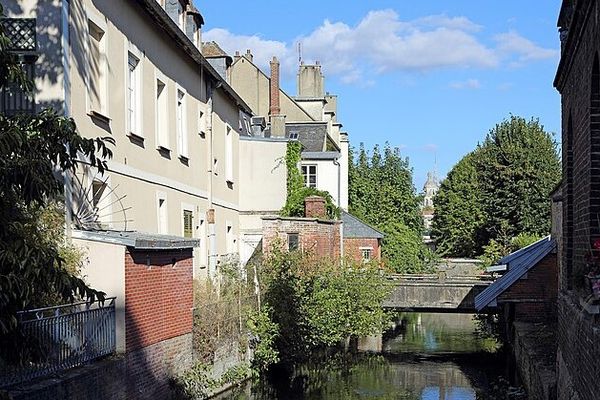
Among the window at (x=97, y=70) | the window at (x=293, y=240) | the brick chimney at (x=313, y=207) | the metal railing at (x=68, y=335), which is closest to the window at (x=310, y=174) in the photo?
the brick chimney at (x=313, y=207)

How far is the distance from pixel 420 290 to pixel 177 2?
49.6 feet

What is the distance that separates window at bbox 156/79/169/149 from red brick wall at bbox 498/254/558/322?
36.9 feet

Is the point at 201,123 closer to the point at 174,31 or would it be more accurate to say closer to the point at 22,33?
the point at 174,31

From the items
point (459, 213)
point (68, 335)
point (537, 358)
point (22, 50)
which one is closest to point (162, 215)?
point (22, 50)

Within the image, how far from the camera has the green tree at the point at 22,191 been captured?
585cm

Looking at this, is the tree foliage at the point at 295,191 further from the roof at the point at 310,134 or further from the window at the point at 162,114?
the window at the point at 162,114

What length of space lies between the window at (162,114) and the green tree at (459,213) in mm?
42771

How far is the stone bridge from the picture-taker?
3155 cm

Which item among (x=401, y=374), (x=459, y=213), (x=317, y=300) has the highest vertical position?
(x=459, y=213)

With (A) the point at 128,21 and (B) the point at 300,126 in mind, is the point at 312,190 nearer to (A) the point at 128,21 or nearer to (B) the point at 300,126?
(B) the point at 300,126

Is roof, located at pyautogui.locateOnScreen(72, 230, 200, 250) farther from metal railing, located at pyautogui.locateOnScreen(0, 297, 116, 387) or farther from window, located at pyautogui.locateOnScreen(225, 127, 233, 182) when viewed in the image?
window, located at pyautogui.locateOnScreen(225, 127, 233, 182)

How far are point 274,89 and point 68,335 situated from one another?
120ft

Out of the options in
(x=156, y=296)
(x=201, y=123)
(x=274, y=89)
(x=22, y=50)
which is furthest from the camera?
(x=274, y=89)

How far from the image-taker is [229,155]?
28547mm
